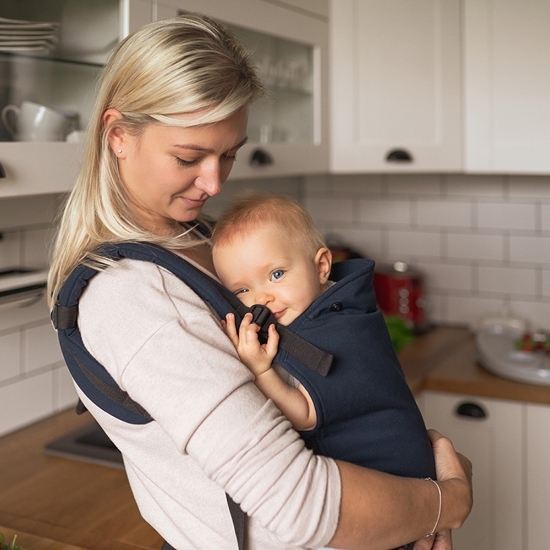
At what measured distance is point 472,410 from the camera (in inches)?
90.9

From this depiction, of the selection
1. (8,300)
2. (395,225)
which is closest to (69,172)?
(8,300)

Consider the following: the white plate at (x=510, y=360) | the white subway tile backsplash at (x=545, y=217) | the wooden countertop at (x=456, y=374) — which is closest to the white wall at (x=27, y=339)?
the wooden countertop at (x=456, y=374)

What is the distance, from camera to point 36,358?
1.93m

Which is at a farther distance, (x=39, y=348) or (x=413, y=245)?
(x=413, y=245)

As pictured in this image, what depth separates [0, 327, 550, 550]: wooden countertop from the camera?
4.62 ft

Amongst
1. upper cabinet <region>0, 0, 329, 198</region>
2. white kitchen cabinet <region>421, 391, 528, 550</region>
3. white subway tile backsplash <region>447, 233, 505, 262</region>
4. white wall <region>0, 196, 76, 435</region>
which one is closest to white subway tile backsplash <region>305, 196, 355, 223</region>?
white subway tile backsplash <region>447, 233, 505, 262</region>

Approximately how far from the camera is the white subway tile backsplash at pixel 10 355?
182 centimetres

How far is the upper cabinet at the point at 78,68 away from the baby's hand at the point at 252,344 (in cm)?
48

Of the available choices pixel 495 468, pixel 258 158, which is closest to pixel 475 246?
pixel 495 468

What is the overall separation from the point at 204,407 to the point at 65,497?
874 mm

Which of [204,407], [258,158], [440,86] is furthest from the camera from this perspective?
[440,86]

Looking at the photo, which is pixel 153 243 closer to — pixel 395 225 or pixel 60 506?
pixel 60 506

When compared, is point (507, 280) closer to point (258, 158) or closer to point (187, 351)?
point (258, 158)

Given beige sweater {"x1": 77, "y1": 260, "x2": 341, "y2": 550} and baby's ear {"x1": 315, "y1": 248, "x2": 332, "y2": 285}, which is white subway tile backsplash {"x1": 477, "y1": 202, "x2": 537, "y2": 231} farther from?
beige sweater {"x1": 77, "y1": 260, "x2": 341, "y2": 550}
